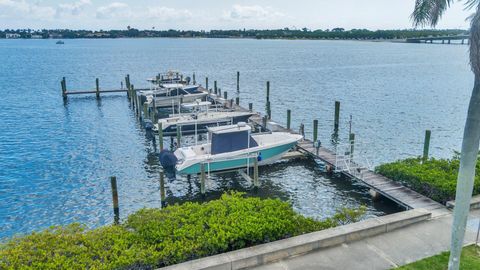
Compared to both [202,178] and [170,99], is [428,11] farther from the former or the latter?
[170,99]

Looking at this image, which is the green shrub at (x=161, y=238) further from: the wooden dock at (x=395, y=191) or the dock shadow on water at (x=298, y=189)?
the dock shadow on water at (x=298, y=189)

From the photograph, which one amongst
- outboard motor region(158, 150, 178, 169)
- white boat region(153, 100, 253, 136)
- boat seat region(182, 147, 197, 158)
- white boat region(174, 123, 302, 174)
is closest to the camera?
white boat region(174, 123, 302, 174)

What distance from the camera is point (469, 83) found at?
6150cm

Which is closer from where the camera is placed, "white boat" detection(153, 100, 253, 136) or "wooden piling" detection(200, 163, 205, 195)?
"wooden piling" detection(200, 163, 205, 195)

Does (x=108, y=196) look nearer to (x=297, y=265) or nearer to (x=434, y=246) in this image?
Answer: (x=297, y=265)

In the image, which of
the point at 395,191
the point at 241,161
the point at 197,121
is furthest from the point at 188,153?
the point at 395,191

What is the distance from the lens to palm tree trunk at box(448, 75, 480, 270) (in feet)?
22.9

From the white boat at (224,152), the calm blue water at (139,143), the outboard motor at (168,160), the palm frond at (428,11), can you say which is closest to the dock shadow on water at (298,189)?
the calm blue water at (139,143)

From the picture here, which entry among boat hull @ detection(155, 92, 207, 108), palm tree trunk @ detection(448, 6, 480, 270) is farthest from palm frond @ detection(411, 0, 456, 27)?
boat hull @ detection(155, 92, 207, 108)

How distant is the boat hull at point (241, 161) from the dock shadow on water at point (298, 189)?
100 cm

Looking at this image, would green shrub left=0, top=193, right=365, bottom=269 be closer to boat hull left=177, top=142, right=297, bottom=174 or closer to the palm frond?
the palm frond

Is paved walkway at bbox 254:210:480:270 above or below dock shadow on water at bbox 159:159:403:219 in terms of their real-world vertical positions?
above

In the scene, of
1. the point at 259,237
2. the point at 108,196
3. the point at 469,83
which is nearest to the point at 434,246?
the point at 259,237

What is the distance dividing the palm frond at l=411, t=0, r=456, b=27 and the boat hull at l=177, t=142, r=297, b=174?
48.4 feet
